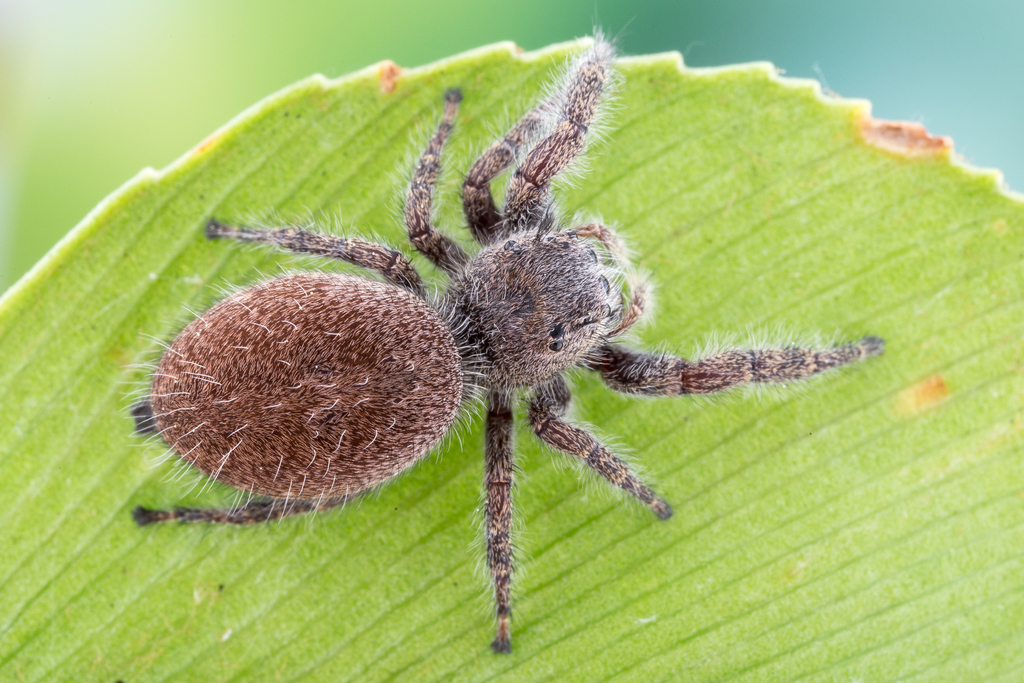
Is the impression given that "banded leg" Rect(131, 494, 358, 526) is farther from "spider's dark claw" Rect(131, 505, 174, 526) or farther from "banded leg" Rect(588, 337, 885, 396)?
"banded leg" Rect(588, 337, 885, 396)

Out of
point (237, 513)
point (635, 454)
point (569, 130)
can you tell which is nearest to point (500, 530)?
point (635, 454)

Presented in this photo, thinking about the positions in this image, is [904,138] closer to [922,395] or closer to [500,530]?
[922,395]

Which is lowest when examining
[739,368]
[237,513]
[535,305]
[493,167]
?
[237,513]

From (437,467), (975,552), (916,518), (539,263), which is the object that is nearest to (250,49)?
(539,263)

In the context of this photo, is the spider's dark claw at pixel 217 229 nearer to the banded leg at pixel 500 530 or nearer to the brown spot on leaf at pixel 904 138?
the banded leg at pixel 500 530

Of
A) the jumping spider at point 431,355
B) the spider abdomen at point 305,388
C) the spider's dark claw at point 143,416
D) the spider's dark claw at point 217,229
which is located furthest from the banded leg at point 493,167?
the spider's dark claw at point 143,416

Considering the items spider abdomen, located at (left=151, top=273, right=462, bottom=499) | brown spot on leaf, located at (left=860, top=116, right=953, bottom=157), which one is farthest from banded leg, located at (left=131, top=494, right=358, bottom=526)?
brown spot on leaf, located at (left=860, top=116, right=953, bottom=157)

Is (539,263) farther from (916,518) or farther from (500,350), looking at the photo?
(916,518)
